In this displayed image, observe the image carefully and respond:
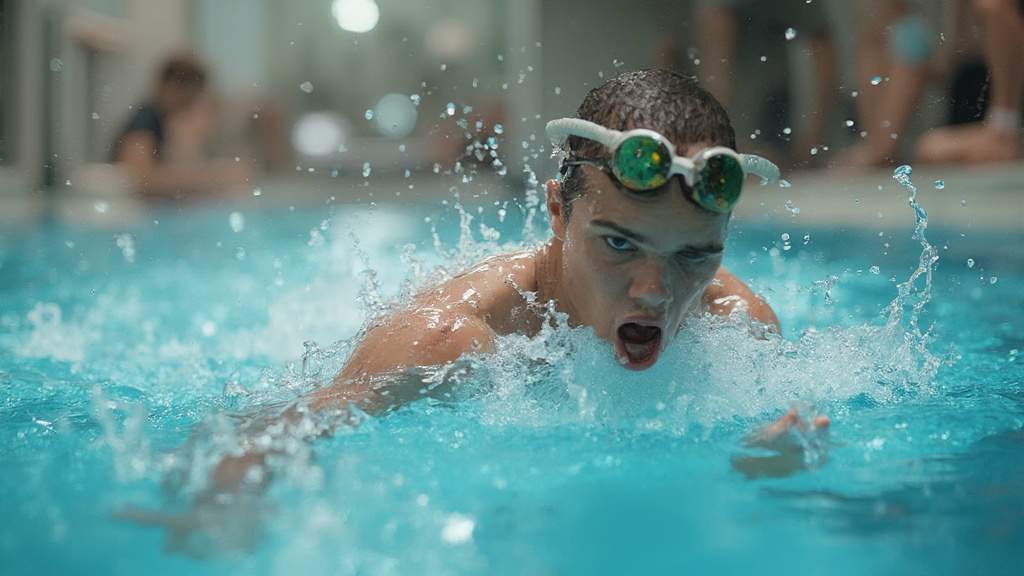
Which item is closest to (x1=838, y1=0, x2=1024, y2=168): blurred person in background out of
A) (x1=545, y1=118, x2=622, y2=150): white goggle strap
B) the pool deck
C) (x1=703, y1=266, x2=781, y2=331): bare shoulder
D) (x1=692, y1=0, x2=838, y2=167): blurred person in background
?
the pool deck

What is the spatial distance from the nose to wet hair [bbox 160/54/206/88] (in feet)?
31.6

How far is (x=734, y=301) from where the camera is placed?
9.02ft

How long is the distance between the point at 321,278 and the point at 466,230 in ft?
6.34

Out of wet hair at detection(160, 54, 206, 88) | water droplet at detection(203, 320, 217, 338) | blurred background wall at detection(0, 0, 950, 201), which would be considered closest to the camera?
water droplet at detection(203, 320, 217, 338)

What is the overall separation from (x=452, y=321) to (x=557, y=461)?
500 millimetres

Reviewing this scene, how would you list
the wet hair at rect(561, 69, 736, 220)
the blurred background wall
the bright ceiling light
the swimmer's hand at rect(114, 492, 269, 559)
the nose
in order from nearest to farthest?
the swimmer's hand at rect(114, 492, 269, 559) < the nose < the wet hair at rect(561, 69, 736, 220) < the blurred background wall < the bright ceiling light

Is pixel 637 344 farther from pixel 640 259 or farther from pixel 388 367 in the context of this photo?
pixel 388 367

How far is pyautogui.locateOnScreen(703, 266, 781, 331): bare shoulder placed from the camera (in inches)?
107

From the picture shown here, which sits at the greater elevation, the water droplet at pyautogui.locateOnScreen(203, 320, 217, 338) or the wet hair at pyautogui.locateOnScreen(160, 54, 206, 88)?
the wet hair at pyautogui.locateOnScreen(160, 54, 206, 88)

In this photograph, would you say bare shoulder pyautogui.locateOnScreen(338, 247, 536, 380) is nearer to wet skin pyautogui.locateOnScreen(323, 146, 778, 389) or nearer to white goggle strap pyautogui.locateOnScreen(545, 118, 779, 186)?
wet skin pyautogui.locateOnScreen(323, 146, 778, 389)

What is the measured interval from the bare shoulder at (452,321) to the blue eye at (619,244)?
1.29 ft

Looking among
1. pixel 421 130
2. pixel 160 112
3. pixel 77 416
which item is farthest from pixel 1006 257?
pixel 421 130

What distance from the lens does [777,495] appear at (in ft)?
5.80

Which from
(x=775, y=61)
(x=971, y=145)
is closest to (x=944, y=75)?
(x=971, y=145)
